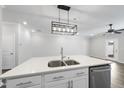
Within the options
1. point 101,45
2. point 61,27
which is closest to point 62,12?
point 61,27

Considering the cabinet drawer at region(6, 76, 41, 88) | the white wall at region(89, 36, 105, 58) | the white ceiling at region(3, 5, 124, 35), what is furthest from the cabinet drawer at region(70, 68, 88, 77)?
the white wall at region(89, 36, 105, 58)

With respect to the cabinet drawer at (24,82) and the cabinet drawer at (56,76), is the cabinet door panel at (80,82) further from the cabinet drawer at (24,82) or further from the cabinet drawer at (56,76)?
the cabinet drawer at (24,82)

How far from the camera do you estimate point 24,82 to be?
4.24ft

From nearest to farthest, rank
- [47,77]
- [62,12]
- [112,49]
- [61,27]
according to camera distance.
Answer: [47,77] → [61,27] → [62,12] → [112,49]

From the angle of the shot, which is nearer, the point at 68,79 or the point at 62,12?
the point at 68,79

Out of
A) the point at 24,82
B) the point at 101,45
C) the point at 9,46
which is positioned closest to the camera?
the point at 24,82

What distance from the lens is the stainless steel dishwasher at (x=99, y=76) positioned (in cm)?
187

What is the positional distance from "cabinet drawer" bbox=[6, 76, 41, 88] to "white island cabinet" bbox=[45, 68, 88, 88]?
0.57 ft

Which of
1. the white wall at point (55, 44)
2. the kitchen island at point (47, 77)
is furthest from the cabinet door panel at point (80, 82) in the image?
the white wall at point (55, 44)

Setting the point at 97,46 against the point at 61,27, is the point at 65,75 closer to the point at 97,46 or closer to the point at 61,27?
the point at 61,27

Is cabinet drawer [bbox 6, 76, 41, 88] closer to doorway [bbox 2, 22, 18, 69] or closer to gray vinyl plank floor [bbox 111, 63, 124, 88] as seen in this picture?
gray vinyl plank floor [bbox 111, 63, 124, 88]

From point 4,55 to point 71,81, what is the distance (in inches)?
148

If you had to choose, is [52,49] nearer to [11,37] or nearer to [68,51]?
[68,51]

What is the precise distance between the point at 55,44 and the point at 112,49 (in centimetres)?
531
